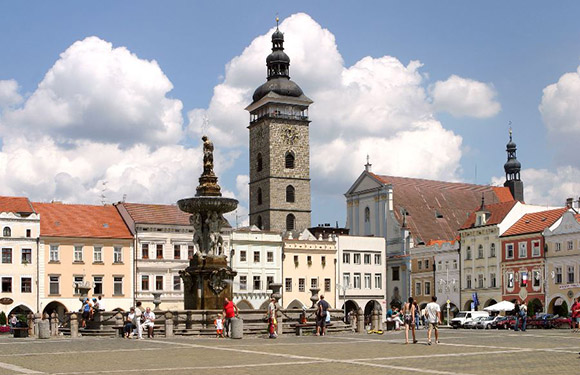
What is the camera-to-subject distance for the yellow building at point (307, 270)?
8406 cm

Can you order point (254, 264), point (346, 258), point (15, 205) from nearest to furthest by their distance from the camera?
point (15, 205), point (254, 264), point (346, 258)

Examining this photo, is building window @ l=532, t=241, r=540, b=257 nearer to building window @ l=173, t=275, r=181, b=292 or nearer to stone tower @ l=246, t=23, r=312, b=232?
building window @ l=173, t=275, r=181, b=292

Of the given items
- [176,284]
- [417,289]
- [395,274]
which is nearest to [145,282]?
[176,284]

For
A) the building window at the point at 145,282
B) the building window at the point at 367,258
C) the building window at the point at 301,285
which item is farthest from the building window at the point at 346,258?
the building window at the point at 145,282

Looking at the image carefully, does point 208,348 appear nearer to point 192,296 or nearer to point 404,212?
point 192,296

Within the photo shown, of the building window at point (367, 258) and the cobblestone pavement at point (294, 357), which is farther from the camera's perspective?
the building window at point (367, 258)

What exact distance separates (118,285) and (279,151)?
43.2 meters

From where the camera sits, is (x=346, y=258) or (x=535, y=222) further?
(x=346, y=258)

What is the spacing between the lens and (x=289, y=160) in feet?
376

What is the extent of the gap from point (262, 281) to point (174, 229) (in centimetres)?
1018

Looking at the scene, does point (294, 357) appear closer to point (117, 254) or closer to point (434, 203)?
point (117, 254)

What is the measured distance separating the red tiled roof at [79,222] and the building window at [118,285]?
3.29 m

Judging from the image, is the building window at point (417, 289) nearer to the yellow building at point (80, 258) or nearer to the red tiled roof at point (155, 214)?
the red tiled roof at point (155, 214)

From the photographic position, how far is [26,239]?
71.1m
